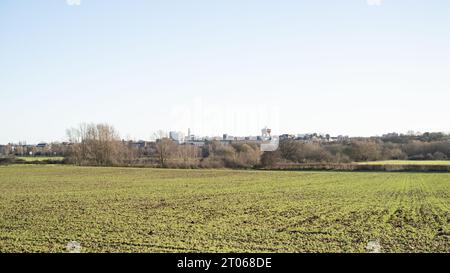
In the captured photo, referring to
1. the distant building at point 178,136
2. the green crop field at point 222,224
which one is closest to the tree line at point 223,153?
the distant building at point 178,136

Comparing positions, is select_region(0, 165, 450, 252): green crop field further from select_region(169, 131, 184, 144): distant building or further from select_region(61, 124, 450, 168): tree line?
select_region(169, 131, 184, 144): distant building

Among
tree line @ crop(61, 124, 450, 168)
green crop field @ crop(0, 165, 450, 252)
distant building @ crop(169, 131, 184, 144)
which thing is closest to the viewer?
green crop field @ crop(0, 165, 450, 252)

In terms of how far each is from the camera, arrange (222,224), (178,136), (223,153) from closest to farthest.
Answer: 1. (222,224)
2. (223,153)
3. (178,136)

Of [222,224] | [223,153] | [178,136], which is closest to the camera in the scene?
[222,224]

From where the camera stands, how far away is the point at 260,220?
54.3ft

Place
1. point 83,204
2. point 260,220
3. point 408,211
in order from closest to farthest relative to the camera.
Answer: point 260,220
point 408,211
point 83,204

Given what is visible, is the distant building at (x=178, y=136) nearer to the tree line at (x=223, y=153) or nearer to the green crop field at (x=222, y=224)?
the tree line at (x=223, y=153)

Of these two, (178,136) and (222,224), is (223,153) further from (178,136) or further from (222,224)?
(222,224)

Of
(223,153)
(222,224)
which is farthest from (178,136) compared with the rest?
(222,224)

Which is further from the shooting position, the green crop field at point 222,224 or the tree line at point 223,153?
the tree line at point 223,153

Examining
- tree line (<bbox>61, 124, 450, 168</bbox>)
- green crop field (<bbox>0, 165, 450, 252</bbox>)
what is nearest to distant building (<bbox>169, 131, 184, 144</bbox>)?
tree line (<bbox>61, 124, 450, 168</bbox>)
